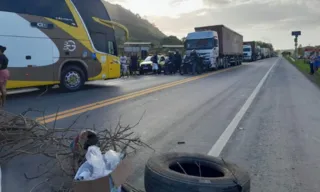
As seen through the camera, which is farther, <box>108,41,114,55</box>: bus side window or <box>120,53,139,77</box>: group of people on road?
<box>120,53,139,77</box>: group of people on road

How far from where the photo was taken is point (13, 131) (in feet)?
13.6

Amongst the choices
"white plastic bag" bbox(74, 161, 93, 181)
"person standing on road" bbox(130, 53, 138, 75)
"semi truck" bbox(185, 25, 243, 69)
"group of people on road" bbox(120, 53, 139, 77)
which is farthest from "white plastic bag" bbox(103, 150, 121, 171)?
"semi truck" bbox(185, 25, 243, 69)

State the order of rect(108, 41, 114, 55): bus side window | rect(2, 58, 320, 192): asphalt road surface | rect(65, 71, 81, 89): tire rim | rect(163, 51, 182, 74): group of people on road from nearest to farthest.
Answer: rect(2, 58, 320, 192): asphalt road surface < rect(65, 71, 81, 89): tire rim < rect(108, 41, 114, 55): bus side window < rect(163, 51, 182, 74): group of people on road

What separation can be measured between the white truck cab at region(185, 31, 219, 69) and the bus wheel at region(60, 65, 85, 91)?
12.3 meters

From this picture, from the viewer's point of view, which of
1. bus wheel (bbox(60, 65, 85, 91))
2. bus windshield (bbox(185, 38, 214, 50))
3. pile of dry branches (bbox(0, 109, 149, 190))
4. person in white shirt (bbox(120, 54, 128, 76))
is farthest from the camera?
bus windshield (bbox(185, 38, 214, 50))

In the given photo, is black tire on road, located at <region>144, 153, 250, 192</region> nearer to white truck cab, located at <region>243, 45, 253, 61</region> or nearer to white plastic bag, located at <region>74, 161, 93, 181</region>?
white plastic bag, located at <region>74, 161, 93, 181</region>

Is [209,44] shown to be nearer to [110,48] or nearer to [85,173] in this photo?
[110,48]

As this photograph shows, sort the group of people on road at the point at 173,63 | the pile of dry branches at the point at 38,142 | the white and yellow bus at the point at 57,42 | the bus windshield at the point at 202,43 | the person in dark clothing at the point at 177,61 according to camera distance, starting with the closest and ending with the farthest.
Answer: the pile of dry branches at the point at 38,142, the white and yellow bus at the point at 57,42, the group of people on road at the point at 173,63, the person in dark clothing at the point at 177,61, the bus windshield at the point at 202,43

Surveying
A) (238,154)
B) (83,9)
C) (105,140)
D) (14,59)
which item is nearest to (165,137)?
(238,154)

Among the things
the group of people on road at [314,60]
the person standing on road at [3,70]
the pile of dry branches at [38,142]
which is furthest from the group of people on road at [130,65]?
the pile of dry branches at [38,142]

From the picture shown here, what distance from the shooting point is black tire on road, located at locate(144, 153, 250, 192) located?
8.09 feet

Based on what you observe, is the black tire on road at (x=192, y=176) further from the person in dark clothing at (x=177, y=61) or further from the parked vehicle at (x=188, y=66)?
the person in dark clothing at (x=177, y=61)

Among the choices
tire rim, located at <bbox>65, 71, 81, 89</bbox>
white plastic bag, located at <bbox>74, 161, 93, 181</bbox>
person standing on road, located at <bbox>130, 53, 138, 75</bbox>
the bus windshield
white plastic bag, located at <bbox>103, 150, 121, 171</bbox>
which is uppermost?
the bus windshield

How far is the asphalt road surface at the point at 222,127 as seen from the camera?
3.66 metres
